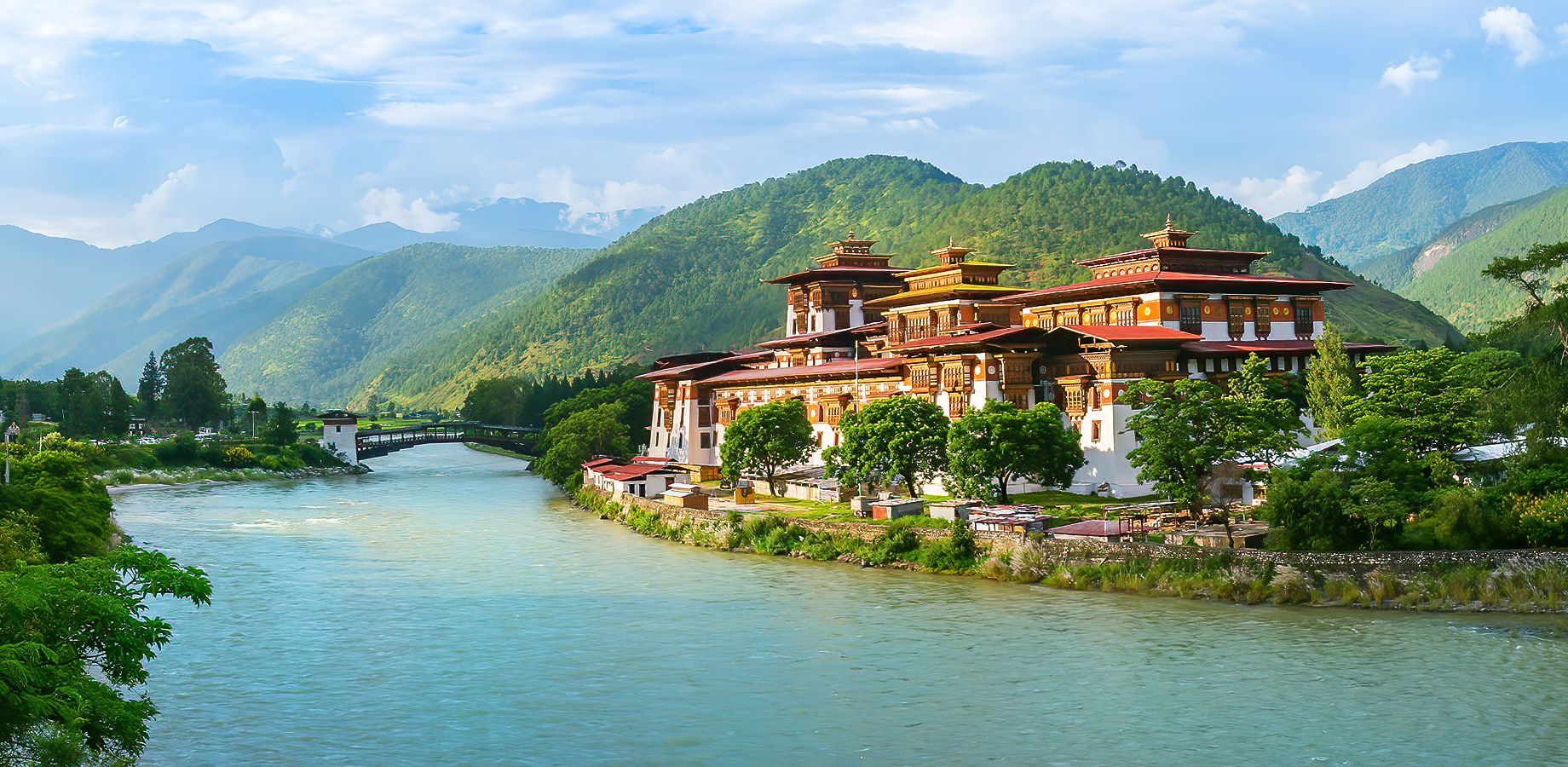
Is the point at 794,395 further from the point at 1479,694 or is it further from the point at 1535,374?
the point at 1479,694

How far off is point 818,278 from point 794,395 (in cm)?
1985

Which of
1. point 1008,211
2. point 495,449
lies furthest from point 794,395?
point 1008,211

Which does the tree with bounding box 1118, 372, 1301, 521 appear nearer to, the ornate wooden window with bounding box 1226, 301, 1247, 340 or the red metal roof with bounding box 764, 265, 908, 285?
the ornate wooden window with bounding box 1226, 301, 1247, 340

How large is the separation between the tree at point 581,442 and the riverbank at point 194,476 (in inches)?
1064

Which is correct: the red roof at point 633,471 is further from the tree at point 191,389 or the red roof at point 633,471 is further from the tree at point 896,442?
the tree at point 191,389

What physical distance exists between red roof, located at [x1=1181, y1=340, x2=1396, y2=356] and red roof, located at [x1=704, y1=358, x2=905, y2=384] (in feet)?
45.9

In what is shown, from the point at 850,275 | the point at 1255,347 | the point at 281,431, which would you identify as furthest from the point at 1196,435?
the point at 281,431

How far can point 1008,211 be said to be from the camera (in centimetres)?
16988

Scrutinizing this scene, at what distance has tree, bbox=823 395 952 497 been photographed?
56125 millimetres

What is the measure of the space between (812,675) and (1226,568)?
1443 centimetres

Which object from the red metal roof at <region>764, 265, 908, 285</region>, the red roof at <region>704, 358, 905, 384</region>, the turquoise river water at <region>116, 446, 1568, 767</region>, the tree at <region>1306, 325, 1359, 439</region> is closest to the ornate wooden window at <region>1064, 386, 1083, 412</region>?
the red roof at <region>704, 358, 905, 384</region>

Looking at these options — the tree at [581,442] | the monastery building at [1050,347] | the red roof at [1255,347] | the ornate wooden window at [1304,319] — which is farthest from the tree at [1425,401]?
the tree at [581,442]

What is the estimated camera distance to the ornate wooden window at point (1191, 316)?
66.3 m

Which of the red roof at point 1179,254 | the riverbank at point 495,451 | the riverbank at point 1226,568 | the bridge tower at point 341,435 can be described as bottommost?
the riverbank at point 1226,568
